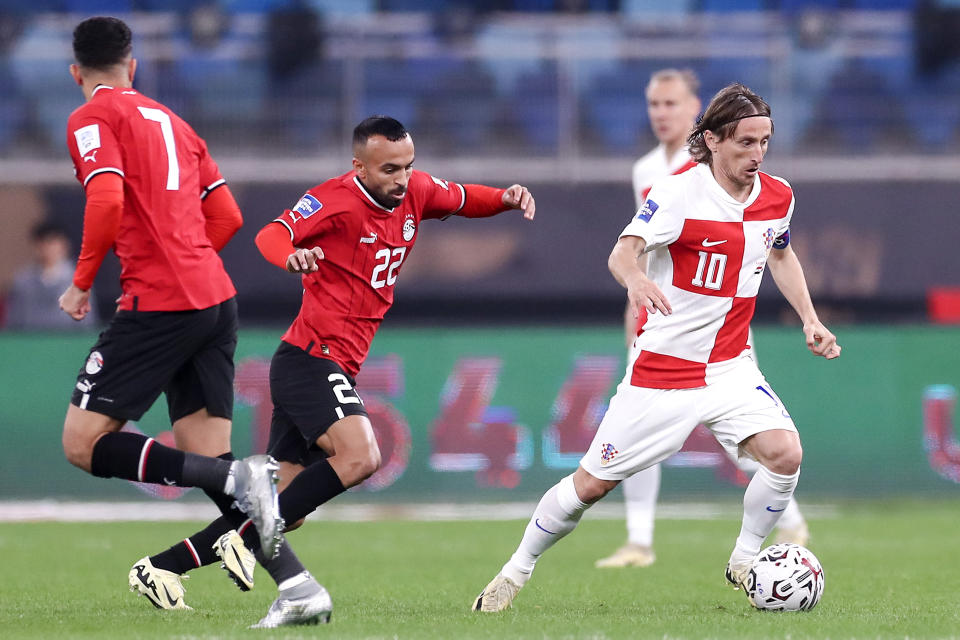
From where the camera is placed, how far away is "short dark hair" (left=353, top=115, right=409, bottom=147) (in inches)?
232

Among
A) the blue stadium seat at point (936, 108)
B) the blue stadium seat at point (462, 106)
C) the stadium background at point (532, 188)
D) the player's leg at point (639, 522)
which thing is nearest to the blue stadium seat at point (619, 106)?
the stadium background at point (532, 188)

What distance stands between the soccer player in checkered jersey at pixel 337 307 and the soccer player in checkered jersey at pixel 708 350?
2.24 feet

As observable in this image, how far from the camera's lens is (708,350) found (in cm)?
604

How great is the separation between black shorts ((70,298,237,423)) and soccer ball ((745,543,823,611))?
2408mm

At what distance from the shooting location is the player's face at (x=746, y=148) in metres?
5.88

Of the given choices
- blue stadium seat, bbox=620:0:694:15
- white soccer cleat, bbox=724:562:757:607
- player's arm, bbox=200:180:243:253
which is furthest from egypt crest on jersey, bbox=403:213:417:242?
blue stadium seat, bbox=620:0:694:15

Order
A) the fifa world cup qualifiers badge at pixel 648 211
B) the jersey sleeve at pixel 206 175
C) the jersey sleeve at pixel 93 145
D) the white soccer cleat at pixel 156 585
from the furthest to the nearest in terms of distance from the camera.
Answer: the jersey sleeve at pixel 206 175, the white soccer cleat at pixel 156 585, the fifa world cup qualifiers badge at pixel 648 211, the jersey sleeve at pixel 93 145

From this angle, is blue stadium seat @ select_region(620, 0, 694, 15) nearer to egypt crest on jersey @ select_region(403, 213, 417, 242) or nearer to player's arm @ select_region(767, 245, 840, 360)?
player's arm @ select_region(767, 245, 840, 360)

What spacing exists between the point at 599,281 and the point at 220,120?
4310 mm

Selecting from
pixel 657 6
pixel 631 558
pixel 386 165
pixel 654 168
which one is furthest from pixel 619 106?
pixel 386 165

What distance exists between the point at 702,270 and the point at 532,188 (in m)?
8.47

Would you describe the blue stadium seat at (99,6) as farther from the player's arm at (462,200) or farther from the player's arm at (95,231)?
the player's arm at (95,231)

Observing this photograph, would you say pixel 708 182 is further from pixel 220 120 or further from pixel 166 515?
pixel 220 120

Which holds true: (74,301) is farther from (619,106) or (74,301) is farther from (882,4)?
(882,4)
